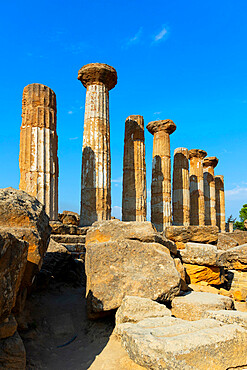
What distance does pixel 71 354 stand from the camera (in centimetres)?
422

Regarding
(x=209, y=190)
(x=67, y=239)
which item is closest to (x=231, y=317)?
(x=67, y=239)

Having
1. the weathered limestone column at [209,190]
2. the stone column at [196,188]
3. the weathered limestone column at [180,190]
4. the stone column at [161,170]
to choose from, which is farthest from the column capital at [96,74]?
the weathered limestone column at [209,190]

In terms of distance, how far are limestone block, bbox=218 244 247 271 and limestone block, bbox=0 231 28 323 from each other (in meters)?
5.30

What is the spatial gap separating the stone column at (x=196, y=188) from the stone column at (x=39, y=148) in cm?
1519

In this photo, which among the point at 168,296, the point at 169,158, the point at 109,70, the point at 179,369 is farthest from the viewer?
the point at 169,158

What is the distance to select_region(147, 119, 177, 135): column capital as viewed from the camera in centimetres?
1745

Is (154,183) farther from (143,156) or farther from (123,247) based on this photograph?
(123,247)

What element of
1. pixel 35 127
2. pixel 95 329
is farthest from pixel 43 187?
pixel 95 329

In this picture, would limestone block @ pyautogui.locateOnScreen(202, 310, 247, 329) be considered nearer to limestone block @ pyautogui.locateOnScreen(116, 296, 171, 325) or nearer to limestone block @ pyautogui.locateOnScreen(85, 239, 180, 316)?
limestone block @ pyautogui.locateOnScreen(116, 296, 171, 325)

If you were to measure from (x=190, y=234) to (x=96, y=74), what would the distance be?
8020mm

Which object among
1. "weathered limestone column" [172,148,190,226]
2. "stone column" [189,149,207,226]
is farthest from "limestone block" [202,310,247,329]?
"stone column" [189,149,207,226]

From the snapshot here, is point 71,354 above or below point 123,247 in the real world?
below

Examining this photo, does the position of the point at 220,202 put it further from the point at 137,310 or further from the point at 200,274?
the point at 137,310

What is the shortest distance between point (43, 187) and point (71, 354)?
6.38 metres
